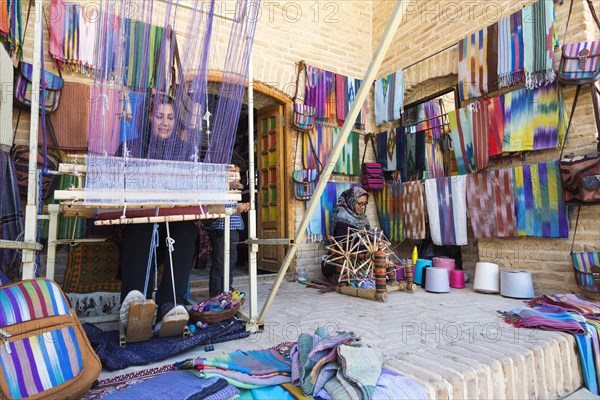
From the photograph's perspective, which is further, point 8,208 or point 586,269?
point 586,269

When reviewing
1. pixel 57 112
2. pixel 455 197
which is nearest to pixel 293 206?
pixel 455 197

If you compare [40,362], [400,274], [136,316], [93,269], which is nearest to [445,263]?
[400,274]

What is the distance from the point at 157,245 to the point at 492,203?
3676mm

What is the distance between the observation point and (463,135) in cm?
432

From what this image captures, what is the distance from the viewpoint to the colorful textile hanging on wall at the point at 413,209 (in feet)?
15.9

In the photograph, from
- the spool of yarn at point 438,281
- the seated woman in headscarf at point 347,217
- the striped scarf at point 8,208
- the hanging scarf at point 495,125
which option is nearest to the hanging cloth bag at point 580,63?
the hanging scarf at point 495,125

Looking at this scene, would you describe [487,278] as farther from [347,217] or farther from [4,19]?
[4,19]

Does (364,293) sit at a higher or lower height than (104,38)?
lower

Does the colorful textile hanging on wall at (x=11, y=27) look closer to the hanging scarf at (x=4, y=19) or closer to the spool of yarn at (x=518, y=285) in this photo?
the hanging scarf at (x=4, y=19)

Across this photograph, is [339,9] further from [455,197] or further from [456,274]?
[456,274]

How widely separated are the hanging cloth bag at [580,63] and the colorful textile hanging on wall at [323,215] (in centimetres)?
290

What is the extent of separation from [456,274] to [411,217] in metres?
1.05

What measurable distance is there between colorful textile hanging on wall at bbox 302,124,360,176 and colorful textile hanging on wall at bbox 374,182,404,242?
0.56 meters

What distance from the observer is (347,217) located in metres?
4.46
